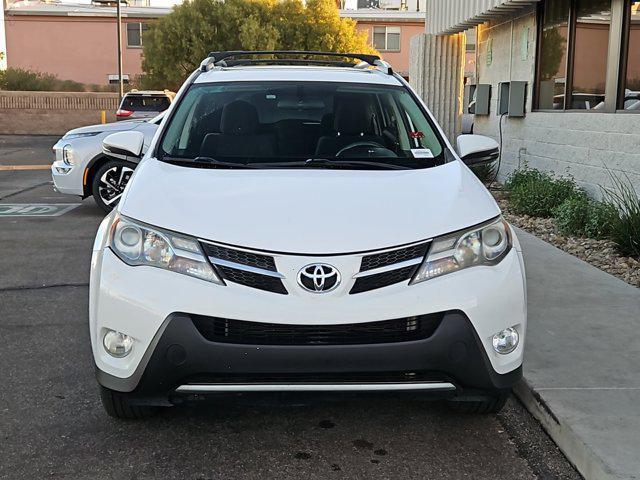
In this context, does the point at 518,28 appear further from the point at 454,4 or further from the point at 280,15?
the point at 280,15

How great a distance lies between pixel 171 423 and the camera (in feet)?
13.0

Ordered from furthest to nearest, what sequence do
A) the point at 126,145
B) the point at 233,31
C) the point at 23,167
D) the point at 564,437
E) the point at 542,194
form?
the point at 233,31, the point at 23,167, the point at 542,194, the point at 126,145, the point at 564,437

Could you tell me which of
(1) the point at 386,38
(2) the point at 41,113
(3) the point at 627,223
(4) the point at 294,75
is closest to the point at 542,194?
(3) the point at 627,223

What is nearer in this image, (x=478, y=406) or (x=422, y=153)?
(x=478, y=406)

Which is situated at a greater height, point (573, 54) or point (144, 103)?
point (573, 54)

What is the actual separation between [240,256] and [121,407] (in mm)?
1048

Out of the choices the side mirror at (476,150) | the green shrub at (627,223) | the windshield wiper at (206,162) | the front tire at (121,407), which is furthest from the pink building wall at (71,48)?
the front tire at (121,407)

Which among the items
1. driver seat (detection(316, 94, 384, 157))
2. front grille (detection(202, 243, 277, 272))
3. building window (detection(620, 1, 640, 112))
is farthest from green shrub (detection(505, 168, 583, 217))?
front grille (detection(202, 243, 277, 272))

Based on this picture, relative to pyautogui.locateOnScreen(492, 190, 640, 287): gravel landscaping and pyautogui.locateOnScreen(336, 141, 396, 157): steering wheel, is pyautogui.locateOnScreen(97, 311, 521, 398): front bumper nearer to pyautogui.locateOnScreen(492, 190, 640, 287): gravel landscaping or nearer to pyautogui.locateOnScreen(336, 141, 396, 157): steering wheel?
pyautogui.locateOnScreen(336, 141, 396, 157): steering wheel

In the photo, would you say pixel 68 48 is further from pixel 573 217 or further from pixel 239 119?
pixel 239 119

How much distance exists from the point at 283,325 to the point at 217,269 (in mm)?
370

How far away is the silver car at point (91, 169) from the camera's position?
10266 millimetres

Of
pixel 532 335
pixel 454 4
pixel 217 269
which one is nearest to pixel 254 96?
pixel 217 269

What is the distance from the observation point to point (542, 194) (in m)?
9.60
